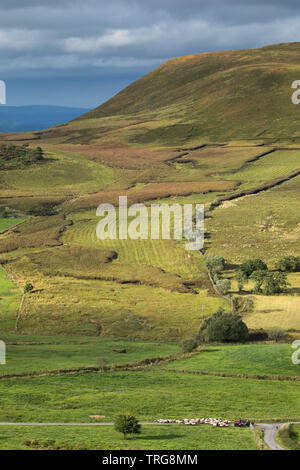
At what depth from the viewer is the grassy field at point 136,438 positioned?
34.4 meters

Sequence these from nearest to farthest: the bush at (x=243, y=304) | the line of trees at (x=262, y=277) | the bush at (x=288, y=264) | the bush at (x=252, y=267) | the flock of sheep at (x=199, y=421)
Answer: the flock of sheep at (x=199, y=421) < the bush at (x=243, y=304) < the line of trees at (x=262, y=277) < the bush at (x=252, y=267) < the bush at (x=288, y=264)

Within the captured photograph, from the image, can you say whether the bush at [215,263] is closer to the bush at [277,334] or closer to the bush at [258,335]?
the bush at [258,335]

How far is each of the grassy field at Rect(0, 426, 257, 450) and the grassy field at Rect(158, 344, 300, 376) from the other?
15.4 metres

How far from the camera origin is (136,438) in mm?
36875

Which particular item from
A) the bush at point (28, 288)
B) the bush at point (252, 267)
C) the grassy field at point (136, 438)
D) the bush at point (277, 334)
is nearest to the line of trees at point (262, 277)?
the bush at point (252, 267)

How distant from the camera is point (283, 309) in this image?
7325cm

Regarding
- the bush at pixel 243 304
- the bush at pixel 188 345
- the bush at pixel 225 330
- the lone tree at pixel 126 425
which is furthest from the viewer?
the bush at pixel 243 304

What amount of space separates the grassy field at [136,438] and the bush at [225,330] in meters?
24.8

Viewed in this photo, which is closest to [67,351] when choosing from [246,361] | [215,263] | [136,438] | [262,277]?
[246,361]

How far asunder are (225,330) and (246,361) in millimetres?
8065

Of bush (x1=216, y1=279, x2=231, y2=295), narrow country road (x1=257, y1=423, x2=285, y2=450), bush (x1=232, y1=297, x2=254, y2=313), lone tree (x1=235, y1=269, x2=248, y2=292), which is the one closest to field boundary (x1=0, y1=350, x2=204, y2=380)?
bush (x1=232, y1=297, x2=254, y2=313)

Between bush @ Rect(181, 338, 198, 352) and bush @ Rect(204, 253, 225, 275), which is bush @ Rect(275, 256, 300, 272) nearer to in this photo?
bush @ Rect(204, 253, 225, 275)

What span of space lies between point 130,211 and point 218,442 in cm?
10639
